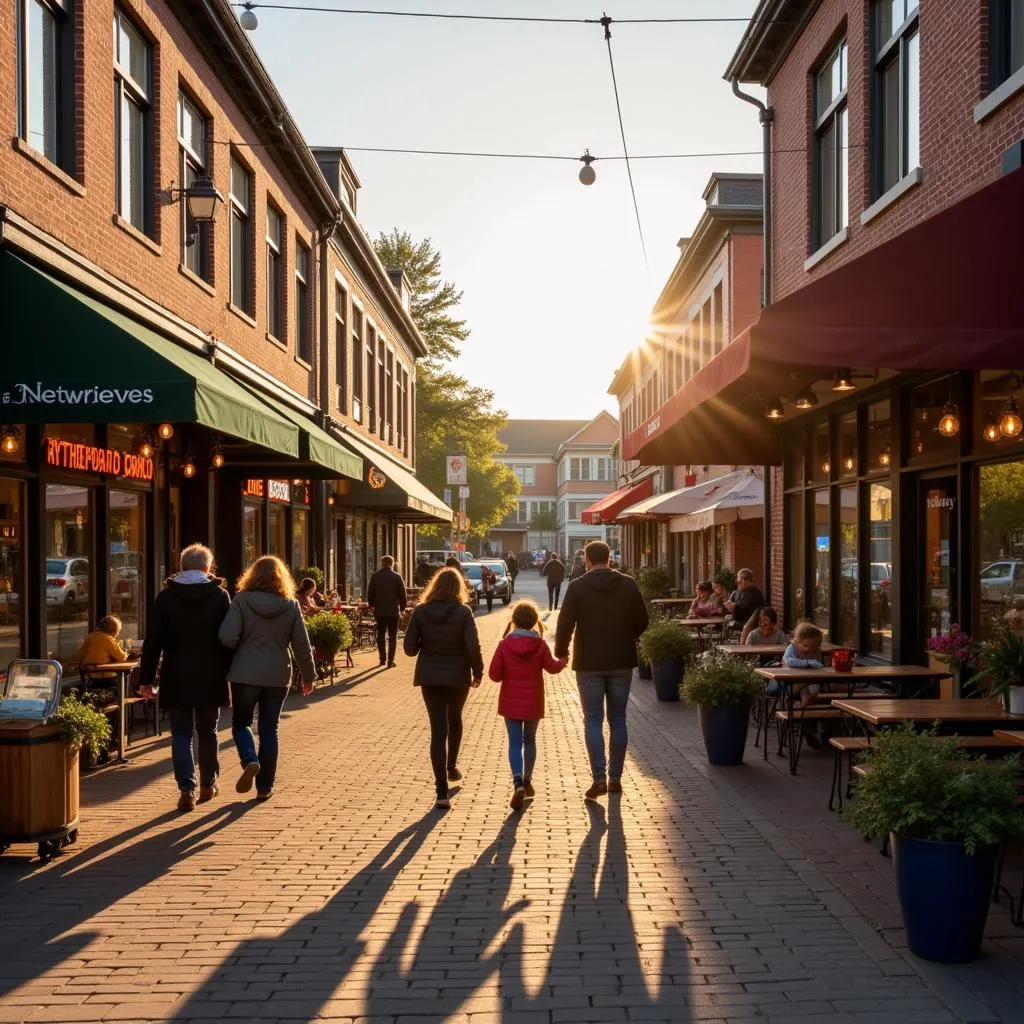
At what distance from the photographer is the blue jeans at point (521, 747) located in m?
8.59

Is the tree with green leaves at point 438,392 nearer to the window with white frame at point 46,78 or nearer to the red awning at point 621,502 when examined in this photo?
the red awning at point 621,502

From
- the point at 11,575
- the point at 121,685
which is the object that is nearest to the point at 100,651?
the point at 121,685

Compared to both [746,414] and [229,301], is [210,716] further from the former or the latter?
[229,301]

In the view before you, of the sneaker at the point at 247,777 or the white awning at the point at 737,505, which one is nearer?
the sneaker at the point at 247,777

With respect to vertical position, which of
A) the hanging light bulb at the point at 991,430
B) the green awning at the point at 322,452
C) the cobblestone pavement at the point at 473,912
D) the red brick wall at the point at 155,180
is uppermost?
the red brick wall at the point at 155,180

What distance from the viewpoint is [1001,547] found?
9766 millimetres

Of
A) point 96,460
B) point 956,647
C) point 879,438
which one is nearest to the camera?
point 956,647

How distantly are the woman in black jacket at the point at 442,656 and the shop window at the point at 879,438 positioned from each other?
560 cm

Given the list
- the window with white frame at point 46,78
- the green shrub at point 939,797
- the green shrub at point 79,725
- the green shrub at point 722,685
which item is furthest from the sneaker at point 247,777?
the window with white frame at point 46,78

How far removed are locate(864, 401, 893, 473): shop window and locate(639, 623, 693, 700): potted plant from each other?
2985 mm

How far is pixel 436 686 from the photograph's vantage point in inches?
346

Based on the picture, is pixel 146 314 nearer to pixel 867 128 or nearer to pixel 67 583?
pixel 67 583

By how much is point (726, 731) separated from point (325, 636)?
7.49 m

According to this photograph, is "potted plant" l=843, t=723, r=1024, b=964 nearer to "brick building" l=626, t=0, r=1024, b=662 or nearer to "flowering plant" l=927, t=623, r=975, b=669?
"brick building" l=626, t=0, r=1024, b=662
